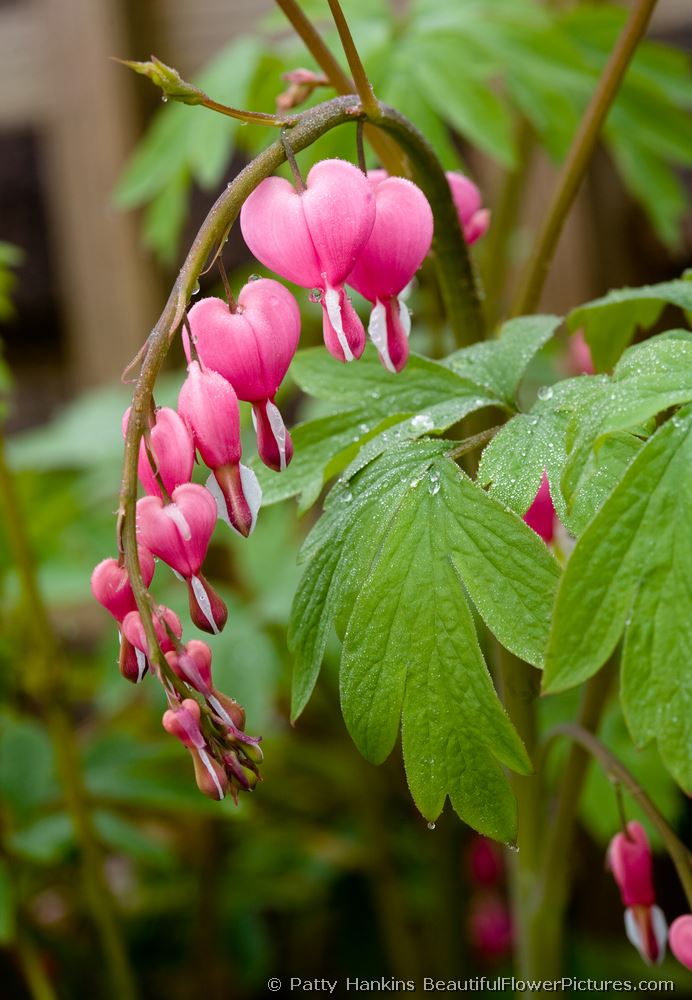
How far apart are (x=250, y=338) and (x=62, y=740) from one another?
74 cm

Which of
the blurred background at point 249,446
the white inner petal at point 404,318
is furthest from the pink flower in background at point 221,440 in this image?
the blurred background at point 249,446

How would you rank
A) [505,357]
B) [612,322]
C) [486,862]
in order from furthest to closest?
[486,862] → [612,322] → [505,357]

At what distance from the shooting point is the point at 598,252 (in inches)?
75.2

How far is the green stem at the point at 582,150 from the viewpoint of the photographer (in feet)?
2.56

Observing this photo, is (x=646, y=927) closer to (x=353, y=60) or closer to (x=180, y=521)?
(x=180, y=521)

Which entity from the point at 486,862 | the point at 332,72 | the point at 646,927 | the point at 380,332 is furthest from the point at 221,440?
the point at 486,862

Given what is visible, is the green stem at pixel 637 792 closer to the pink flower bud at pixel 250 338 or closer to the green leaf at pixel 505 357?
the green leaf at pixel 505 357

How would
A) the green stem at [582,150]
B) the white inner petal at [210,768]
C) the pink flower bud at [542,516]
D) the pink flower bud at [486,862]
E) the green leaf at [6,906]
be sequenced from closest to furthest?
the white inner petal at [210,768], the pink flower bud at [542,516], the green stem at [582,150], the green leaf at [6,906], the pink flower bud at [486,862]

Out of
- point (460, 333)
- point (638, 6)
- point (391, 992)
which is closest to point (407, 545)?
point (460, 333)

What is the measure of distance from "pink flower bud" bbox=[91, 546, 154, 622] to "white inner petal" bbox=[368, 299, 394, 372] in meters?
0.15

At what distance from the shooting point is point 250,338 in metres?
0.49

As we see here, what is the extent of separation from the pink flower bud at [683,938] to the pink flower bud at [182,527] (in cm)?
36

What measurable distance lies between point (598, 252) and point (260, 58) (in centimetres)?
86

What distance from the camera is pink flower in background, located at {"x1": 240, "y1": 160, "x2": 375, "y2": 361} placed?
1.62 feet
